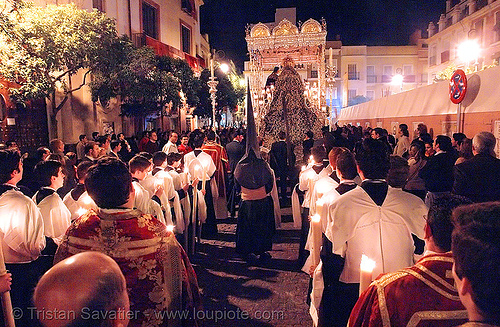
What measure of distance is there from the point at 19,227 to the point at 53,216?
481mm

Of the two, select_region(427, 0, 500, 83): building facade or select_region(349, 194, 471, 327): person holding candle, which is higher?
select_region(427, 0, 500, 83): building facade

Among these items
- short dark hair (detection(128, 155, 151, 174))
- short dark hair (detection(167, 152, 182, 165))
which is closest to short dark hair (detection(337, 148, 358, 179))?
short dark hair (detection(128, 155, 151, 174))

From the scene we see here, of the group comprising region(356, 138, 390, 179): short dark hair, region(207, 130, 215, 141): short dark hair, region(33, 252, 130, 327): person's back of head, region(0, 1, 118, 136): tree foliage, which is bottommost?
region(33, 252, 130, 327): person's back of head

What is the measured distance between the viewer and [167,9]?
1023 inches

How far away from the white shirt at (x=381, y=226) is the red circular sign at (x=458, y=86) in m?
6.11

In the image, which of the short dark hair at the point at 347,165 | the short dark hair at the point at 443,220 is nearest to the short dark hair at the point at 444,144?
the short dark hair at the point at 347,165

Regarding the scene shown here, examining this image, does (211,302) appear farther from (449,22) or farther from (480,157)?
(449,22)

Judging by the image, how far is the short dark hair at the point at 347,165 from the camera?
3.76 m

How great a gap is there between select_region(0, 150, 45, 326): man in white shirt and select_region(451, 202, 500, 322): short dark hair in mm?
3273

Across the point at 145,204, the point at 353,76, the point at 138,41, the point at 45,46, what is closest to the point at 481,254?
the point at 145,204

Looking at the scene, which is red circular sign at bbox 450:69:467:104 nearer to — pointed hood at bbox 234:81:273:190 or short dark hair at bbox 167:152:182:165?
pointed hood at bbox 234:81:273:190

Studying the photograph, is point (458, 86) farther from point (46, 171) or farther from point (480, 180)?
point (46, 171)

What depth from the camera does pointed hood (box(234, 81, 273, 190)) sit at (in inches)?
246

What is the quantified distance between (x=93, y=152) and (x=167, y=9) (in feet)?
70.0
